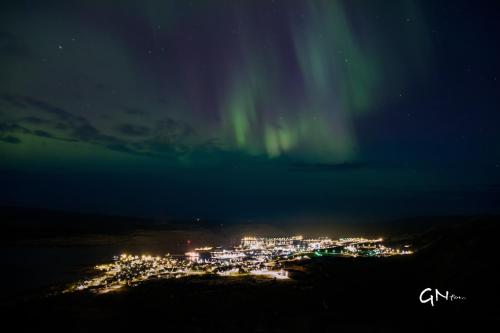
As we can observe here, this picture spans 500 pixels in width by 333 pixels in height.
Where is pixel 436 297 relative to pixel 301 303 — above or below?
below

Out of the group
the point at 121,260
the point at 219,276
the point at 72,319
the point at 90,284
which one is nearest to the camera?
the point at 72,319

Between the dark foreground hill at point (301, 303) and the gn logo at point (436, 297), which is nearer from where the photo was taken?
the dark foreground hill at point (301, 303)

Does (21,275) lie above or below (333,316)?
above

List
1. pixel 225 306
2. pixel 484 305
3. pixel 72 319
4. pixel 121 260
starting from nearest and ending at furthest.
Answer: pixel 484 305, pixel 72 319, pixel 225 306, pixel 121 260

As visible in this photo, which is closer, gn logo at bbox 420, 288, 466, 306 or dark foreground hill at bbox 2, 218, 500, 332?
dark foreground hill at bbox 2, 218, 500, 332

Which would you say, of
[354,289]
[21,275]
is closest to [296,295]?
[354,289]

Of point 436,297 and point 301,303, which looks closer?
point 436,297

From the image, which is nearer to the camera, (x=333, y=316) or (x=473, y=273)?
(x=333, y=316)

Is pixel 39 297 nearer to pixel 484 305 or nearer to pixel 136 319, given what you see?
pixel 136 319
